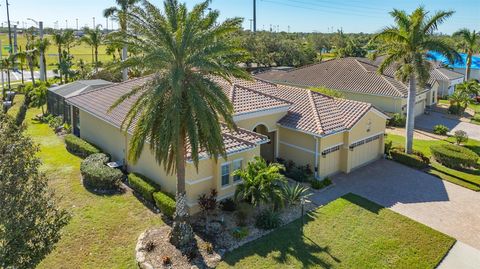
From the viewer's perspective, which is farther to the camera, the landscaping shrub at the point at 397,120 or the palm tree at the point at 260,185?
the landscaping shrub at the point at 397,120

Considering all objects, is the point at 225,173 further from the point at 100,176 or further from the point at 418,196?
the point at 418,196

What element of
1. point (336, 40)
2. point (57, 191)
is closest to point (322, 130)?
point (57, 191)

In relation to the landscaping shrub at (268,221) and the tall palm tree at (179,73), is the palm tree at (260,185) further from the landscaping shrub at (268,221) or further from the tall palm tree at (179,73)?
the tall palm tree at (179,73)

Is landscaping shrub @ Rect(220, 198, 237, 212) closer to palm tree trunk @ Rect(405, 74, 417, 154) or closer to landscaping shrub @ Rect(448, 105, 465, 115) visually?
palm tree trunk @ Rect(405, 74, 417, 154)

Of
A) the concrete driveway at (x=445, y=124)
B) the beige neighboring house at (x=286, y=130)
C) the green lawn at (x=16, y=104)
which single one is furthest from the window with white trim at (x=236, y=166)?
the green lawn at (x=16, y=104)

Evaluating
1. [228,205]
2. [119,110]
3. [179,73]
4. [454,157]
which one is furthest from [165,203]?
[454,157]

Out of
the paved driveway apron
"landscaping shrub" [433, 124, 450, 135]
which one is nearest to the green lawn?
the paved driveway apron
